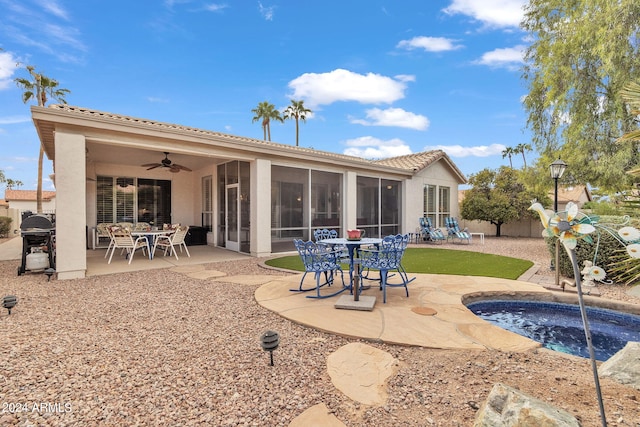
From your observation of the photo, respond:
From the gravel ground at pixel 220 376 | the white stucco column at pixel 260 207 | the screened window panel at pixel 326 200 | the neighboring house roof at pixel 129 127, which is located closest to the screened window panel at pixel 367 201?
the neighboring house roof at pixel 129 127

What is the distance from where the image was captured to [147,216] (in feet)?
42.0

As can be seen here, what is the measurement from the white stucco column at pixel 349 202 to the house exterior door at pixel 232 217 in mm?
3924

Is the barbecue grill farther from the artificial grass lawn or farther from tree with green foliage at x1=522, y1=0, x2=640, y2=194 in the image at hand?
tree with green foliage at x1=522, y1=0, x2=640, y2=194

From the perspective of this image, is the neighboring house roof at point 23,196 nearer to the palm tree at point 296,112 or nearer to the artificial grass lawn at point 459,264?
the palm tree at point 296,112

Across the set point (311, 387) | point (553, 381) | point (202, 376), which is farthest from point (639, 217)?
point (202, 376)

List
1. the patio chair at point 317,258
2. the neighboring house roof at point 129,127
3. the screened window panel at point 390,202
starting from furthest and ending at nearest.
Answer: the screened window panel at point 390,202 → the neighboring house roof at point 129,127 → the patio chair at point 317,258

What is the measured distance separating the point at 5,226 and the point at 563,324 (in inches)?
1037

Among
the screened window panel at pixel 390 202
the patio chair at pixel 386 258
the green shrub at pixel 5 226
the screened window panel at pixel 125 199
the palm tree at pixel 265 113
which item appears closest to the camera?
the patio chair at pixel 386 258

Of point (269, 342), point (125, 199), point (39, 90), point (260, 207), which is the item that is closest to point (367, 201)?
point (260, 207)

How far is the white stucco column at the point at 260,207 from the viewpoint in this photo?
9.46 meters

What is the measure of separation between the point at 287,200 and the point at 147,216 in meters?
6.67

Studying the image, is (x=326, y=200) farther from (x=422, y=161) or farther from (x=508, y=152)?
(x=508, y=152)

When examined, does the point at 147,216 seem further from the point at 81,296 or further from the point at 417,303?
the point at 417,303

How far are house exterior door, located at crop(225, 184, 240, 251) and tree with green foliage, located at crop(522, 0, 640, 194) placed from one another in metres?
11.2
